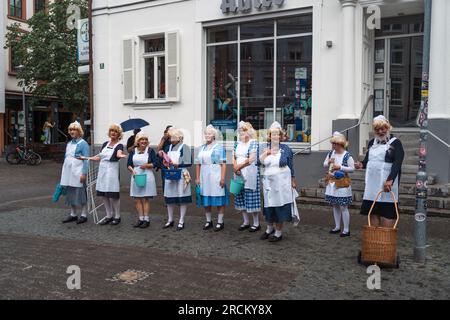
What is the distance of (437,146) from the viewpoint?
370 inches

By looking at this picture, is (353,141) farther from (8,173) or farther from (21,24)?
(21,24)

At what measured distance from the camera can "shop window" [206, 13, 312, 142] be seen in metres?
11.5

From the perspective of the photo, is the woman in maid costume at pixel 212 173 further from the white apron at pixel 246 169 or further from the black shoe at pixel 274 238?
the black shoe at pixel 274 238

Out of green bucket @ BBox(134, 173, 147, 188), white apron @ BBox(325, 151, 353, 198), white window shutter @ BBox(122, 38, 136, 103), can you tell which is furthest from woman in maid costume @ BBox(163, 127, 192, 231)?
white window shutter @ BBox(122, 38, 136, 103)

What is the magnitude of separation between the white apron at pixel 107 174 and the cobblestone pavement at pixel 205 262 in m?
0.68

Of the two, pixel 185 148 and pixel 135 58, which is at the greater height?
pixel 135 58

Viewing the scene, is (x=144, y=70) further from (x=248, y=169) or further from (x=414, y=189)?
(x=414, y=189)

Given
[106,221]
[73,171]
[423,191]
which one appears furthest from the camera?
[106,221]

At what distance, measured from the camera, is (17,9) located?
2894 centimetres

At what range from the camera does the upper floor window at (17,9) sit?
2841 cm

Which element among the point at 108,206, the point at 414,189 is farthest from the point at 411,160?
the point at 108,206

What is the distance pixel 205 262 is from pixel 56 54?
18.2 m
